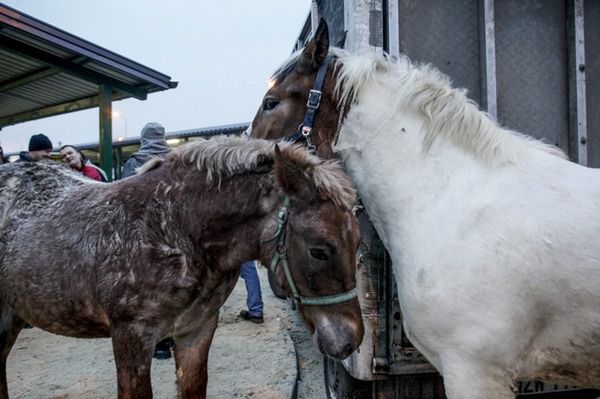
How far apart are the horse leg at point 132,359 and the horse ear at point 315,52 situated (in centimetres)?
147

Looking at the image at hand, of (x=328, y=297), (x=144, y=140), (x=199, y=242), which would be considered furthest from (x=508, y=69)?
(x=144, y=140)

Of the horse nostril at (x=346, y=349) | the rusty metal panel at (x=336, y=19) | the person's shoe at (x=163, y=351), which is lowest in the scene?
the person's shoe at (x=163, y=351)

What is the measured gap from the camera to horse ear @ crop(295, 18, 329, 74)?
201 cm

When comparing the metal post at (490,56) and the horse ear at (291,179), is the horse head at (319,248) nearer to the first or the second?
the horse ear at (291,179)

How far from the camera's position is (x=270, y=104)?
217 centimetres

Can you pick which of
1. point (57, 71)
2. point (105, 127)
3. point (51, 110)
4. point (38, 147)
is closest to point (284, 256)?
point (38, 147)

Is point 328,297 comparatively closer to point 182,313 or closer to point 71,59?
point 182,313

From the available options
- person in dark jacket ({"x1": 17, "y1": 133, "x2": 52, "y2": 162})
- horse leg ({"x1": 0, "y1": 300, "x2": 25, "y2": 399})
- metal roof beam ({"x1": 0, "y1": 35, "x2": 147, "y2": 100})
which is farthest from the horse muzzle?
metal roof beam ({"x1": 0, "y1": 35, "x2": 147, "y2": 100})

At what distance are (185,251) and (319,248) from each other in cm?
63

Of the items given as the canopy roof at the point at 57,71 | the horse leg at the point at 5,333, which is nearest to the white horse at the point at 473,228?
the horse leg at the point at 5,333

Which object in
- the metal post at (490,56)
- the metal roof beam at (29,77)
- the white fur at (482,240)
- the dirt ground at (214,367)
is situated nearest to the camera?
the white fur at (482,240)

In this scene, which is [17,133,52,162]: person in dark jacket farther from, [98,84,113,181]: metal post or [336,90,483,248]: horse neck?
[336,90,483,248]: horse neck

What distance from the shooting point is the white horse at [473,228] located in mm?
1527

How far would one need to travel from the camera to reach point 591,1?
245 centimetres
